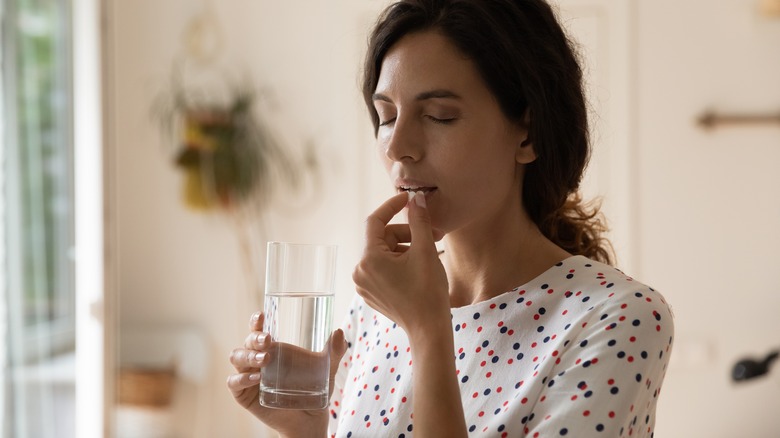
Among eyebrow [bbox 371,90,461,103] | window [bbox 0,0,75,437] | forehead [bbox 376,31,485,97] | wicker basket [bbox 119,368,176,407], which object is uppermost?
forehead [bbox 376,31,485,97]

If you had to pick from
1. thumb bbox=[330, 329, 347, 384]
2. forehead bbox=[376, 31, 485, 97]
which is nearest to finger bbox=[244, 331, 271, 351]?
thumb bbox=[330, 329, 347, 384]

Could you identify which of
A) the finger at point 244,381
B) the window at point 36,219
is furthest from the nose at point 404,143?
the window at point 36,219

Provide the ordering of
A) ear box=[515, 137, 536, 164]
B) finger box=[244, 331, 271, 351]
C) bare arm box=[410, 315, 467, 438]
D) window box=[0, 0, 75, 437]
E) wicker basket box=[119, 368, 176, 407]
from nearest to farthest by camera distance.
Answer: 1. bare arm box=[410, 315, 467, 438]
2. finger box=[244, 331, 271, 351]
3. ear box=[515, 137, 536, 164]
4. window box=[0, 0, 75, 437]
5. wicker basket box=[119, 368, 176, 407]

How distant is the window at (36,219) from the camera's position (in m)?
2.63

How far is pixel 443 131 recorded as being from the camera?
45.0 inches

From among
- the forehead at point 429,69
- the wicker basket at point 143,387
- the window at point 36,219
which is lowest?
the wicker basket at point 143,387

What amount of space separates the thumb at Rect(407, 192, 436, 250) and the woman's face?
24 millimetres

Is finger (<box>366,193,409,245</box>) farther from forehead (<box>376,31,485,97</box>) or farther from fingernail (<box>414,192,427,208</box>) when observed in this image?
forehead (<box>376,31,485,97</box>)

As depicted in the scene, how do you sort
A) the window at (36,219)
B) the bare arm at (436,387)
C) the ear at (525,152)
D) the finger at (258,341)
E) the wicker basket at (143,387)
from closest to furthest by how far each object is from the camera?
the bare arm at (436,387) → the finger at (258,341) → the ear at (525,152) → the window at (36,219) → the wicker basket at (143,387)

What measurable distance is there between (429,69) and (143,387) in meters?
3.08

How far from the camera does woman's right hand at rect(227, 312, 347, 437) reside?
1142 millimetres

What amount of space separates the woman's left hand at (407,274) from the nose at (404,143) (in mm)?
56

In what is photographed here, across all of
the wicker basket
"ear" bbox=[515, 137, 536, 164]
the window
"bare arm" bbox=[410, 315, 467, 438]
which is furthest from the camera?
the wicker basket

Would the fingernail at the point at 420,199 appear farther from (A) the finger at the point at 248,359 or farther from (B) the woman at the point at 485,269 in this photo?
(A) the finger at the point at 248,359
